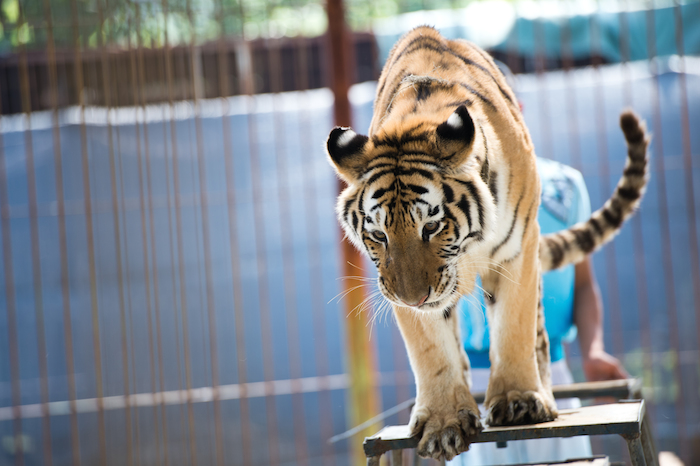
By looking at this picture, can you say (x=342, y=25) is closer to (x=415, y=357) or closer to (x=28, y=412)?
(x=415, y=357)

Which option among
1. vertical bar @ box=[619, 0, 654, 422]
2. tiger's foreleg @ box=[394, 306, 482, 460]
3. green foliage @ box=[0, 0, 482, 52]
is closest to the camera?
tiger's foreleg @ box=[394, 306, 482, 460]

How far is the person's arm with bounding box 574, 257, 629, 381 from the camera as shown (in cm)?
194

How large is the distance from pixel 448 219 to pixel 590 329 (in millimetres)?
1130

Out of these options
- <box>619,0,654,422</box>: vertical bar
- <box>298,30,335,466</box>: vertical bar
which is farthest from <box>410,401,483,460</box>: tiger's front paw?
<box>298,30,335,466</box>: vertical bar

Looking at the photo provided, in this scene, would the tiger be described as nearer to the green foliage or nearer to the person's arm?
the person's arm

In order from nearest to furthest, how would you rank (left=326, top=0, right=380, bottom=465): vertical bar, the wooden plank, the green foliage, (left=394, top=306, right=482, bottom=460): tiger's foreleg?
the wooden plank
(left=394, top=306, right=482, bottom=460): tiger's foreleg
the green foliage
(left=326, top=0, right=380, bottom=465): vertical bar

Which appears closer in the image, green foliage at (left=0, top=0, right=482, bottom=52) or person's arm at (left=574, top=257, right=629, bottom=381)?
person's arm at (left=574, top=257, right=629, bottom=381)

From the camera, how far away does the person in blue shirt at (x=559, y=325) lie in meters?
1.93

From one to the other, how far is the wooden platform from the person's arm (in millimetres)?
712

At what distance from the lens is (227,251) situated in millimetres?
3924

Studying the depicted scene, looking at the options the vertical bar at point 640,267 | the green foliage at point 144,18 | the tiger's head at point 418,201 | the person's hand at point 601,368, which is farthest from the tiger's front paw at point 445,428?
the vertical bar at point 640,267

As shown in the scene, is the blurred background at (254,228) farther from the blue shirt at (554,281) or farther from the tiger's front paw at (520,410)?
the tiger's front paw at (520,410)

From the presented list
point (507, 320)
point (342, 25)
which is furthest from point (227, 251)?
point (507, 320)

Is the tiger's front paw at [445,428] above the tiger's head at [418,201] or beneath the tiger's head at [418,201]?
beneath
